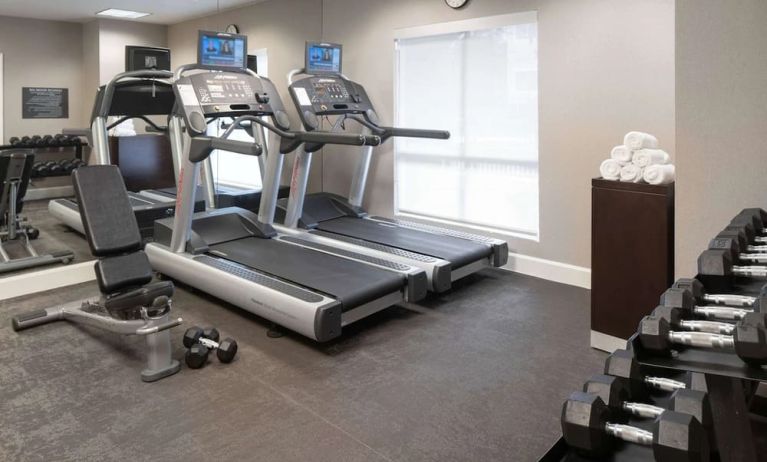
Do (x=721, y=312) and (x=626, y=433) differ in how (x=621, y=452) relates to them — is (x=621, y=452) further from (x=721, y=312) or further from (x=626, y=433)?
(x=721, y=312)

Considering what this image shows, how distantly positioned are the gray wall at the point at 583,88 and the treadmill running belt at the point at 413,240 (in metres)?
0.58

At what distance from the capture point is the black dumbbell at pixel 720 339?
872 mm

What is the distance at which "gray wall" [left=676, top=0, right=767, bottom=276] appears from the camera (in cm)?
213

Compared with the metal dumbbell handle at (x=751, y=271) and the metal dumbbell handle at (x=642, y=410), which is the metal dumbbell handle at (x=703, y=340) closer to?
the metal dumbbell handle at (x=642, y=410)

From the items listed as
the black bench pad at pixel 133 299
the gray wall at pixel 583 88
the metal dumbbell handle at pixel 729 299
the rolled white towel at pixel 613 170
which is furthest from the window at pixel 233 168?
the metal dumbbell handle at pixel 729 299

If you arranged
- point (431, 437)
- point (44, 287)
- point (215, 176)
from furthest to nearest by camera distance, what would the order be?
point (215, 176) → point (44, 287) → point (431, 437)

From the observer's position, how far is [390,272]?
359 cm

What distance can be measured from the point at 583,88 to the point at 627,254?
1668 millimetres

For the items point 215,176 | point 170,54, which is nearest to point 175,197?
point 215,176

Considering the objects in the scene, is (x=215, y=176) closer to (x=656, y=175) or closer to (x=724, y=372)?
(x=656, y=175)

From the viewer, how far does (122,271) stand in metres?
2.84

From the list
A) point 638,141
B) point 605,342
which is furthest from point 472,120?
point 605,342

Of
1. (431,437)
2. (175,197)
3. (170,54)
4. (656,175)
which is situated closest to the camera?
(431,437)

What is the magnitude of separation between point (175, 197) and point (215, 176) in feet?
1.84
